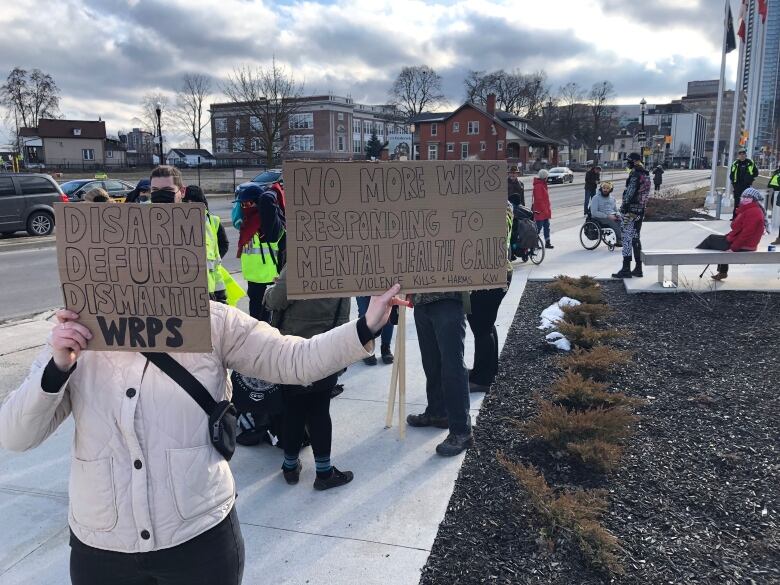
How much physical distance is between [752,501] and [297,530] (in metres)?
2.56

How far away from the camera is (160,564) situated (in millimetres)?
1938

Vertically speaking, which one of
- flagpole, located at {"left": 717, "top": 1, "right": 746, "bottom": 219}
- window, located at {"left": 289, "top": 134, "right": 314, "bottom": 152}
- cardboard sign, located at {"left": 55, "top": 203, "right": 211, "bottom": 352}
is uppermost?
window, located at {"left": 289, "top": 134, "right": 314, "bottom": 152}

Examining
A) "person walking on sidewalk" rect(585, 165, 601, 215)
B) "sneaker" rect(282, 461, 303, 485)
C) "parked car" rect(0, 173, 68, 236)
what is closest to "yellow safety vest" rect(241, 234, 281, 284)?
"sneaker" rect(282, 461, 303, 485)

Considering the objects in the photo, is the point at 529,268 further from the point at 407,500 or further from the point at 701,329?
the point at 407,500

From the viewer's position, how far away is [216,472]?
6.68 feet

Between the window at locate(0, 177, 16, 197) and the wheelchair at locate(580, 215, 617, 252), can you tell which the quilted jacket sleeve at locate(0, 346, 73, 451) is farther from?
the window at locate(0, 177, 16, 197)

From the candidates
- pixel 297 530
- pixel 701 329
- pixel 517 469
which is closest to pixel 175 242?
pixel 297 530

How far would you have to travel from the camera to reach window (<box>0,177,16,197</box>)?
1773cm

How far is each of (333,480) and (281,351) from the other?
1.95 metres

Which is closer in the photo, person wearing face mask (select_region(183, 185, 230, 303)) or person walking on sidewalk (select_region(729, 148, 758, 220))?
person wearing face mask (select_region(183, 185, 230, 303))

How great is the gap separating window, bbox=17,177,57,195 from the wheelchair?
1512 cm

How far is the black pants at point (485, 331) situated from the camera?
5324 millimetres

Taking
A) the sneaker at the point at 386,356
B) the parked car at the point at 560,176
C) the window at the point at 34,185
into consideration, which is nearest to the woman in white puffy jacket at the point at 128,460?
the sneaker at the point at 386,356

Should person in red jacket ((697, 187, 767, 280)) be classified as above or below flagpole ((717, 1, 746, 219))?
below
